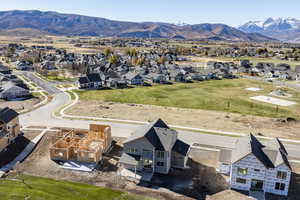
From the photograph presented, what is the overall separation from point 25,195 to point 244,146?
906 inches

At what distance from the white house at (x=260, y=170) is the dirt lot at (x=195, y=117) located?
54.5ft

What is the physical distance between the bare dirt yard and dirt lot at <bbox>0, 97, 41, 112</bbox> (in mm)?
24163

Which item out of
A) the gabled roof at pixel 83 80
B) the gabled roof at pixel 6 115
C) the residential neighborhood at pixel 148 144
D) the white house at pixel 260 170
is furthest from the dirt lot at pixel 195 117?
the gabled roof at pixel 83 80

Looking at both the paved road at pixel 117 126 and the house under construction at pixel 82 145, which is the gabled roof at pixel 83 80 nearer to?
the paved road at pixel 117 126

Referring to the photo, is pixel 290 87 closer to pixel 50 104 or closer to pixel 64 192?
pixel 50 104

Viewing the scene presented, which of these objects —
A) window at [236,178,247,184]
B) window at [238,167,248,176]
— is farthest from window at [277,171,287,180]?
window at [236,178,247,184]

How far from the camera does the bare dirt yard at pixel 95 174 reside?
2694 centimetres

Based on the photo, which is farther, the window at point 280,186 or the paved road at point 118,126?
the paved road at point 118,126

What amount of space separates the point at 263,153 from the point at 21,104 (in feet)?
171

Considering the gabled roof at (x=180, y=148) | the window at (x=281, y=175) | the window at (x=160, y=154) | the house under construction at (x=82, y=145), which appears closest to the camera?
the window at (x=281, y=175)

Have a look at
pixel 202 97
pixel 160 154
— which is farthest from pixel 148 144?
pixel 202 97

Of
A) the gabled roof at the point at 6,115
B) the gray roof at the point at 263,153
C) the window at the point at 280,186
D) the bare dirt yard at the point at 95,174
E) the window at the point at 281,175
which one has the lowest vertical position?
the bare dirt yard at the point at 95,174

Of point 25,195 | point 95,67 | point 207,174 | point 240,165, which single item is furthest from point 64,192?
point 95,67

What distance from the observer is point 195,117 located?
168 feet
